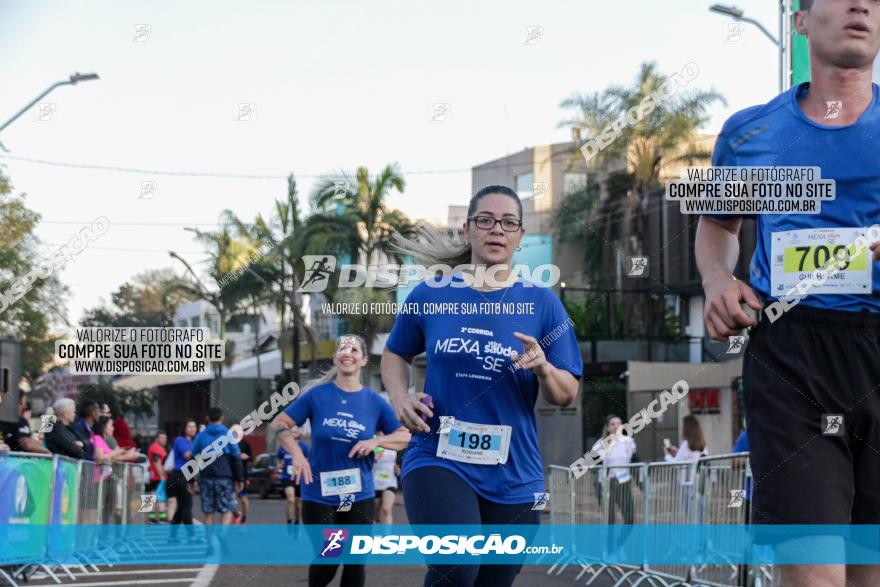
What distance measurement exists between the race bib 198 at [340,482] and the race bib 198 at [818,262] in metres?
5.00

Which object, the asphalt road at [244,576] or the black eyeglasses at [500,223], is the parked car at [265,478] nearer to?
the asphalt road at [244,576]

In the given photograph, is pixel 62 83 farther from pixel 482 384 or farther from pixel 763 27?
pixel 482 384

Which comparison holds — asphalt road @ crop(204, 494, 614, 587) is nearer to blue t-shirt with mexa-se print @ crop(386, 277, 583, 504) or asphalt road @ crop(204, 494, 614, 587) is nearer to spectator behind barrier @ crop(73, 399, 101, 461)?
spectator behind barrier @ crop(73, 399, 101, 461)

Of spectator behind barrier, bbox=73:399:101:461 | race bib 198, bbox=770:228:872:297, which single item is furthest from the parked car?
race bib 198, bbox=770:228:872:297

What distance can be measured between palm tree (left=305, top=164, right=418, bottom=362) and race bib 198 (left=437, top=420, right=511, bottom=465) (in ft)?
108

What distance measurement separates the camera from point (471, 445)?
16.1ft

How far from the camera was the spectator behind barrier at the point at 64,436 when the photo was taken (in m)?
13.4

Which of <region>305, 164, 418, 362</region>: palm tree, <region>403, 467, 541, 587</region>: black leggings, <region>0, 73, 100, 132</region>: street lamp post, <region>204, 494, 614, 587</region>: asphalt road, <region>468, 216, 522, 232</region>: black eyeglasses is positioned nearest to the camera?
<region>403, 467, 541, 587</region>: black leggings

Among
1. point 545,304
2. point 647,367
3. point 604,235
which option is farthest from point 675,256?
point 545,304

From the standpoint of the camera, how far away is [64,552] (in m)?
12.2

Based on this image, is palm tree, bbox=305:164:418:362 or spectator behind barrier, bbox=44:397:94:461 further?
palm tree, bbox=305:164:418:362

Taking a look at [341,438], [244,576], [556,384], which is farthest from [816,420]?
[244,576]

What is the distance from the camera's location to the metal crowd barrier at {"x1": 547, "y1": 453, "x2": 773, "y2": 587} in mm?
9234

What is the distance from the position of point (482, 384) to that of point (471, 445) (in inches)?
10.4
